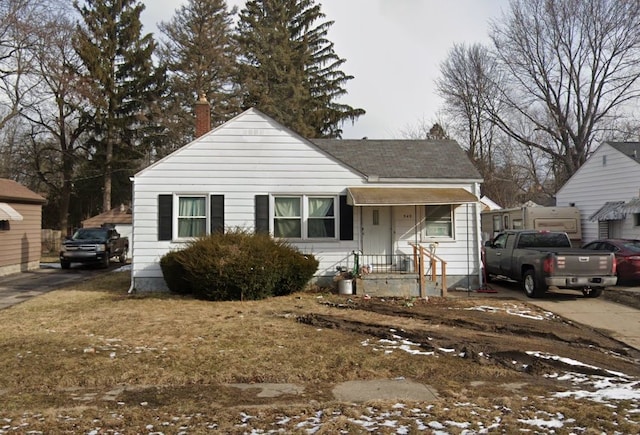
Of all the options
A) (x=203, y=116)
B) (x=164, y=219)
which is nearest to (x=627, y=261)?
(x=164, y=219)

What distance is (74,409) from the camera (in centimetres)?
473

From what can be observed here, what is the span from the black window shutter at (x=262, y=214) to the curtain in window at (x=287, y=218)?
0.24 m

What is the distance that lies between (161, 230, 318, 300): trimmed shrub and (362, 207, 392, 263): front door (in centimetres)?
261

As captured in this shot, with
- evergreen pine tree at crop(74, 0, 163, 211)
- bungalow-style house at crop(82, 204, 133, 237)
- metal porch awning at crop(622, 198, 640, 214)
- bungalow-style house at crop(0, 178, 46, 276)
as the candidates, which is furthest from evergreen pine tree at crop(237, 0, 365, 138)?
metal porch awning at crop(622, 198, 640, 214)

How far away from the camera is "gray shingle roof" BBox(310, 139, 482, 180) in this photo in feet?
45.7

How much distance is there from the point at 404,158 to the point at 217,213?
5.80 m

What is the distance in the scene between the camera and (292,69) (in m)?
32.3

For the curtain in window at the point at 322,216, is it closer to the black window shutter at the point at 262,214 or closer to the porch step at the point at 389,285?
the black window shutter at the point at 262,214

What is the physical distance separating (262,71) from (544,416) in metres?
30.1

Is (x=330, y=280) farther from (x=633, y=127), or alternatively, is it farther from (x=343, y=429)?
(x=633, y=127)

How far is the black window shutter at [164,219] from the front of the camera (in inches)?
515

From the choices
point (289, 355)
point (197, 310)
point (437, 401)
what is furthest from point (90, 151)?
point (437, 401)

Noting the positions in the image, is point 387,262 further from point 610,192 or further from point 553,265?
point 610,192

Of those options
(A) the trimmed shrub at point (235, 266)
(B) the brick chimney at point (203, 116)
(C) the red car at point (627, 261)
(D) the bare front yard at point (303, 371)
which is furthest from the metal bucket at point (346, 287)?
(C) the red car at point (627, 261)
